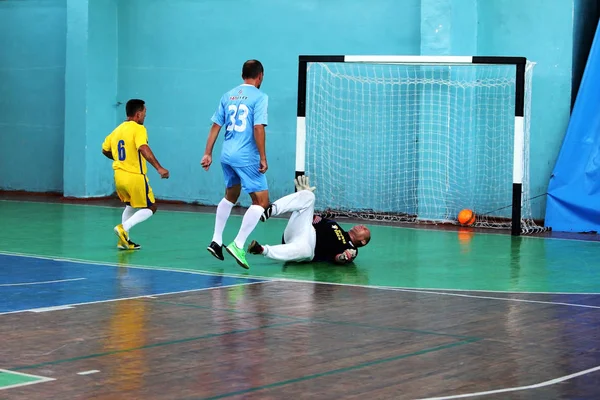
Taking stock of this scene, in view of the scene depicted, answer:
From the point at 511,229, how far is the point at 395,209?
2.63 meters

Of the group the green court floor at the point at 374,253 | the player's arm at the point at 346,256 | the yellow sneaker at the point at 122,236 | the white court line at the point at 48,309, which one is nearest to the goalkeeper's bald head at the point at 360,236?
the player's arm at the point at 346,256

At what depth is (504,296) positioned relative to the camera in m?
9.37

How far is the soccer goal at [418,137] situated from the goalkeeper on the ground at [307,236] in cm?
Answer: 464

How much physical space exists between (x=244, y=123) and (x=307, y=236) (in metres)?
1.34

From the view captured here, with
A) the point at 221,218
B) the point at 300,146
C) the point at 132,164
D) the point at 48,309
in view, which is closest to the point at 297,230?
the point at 221,218

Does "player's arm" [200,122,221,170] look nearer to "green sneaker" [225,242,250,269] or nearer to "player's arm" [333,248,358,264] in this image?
"green sneaker" [225,242,250,269]

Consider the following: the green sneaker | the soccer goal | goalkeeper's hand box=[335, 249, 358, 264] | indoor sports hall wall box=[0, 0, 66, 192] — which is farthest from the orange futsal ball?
indoor sports hall wall box=[0, 0, 66, 192]

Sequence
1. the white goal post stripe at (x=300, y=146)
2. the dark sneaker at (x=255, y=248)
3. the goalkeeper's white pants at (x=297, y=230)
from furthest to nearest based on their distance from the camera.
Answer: the white goal post stripe at (x=300, y=146) → the goalkeeper's white pants at (x=297, y=230) → the dark sneaker at (x=255, y=248)

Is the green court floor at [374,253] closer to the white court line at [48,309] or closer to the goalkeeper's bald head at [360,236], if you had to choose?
the goalkeeper's bald head at [360,236]

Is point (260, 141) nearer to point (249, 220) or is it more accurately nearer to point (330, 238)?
point (249, 220)

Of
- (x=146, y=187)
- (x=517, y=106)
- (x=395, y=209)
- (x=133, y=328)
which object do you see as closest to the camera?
(x=133, y=328)

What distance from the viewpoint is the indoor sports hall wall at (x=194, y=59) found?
55.0ft

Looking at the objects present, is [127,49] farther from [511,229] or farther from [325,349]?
[325,349]

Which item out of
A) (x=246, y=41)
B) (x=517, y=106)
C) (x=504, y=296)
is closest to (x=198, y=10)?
(x=246, y=41)
